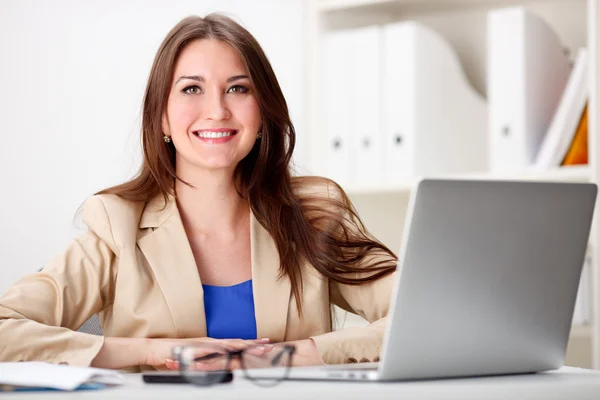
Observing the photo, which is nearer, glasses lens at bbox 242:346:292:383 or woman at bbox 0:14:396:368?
glasses lens at bbox 242:346:292:383

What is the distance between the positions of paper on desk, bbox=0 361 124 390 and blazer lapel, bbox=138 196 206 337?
0.67 metres

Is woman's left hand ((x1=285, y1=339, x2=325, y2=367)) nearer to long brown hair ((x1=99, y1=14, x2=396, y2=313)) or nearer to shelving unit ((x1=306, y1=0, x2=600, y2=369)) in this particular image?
long brown hair ((x1=99, y1=14, x2=396, y2=313))

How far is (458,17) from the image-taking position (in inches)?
116

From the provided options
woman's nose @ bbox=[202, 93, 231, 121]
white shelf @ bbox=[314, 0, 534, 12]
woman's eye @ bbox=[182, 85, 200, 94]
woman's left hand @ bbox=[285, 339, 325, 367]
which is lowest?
woman's left hand @ bbox=[285, 339, 325, 367]

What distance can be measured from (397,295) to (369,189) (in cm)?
173

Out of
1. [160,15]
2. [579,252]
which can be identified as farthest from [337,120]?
[579,252]

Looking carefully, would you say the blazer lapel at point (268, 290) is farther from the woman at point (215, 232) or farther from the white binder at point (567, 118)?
the white binder at point (567, 118)

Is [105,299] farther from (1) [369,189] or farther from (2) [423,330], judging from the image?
(1) [369,189]

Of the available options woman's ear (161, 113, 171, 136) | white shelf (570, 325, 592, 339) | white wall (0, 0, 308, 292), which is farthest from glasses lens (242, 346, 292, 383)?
white wall (0, 0, 308, 292)

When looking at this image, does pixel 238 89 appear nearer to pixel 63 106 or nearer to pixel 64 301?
pixel 64 301

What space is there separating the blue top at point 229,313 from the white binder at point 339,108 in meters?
1.07

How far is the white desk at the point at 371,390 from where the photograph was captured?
2.91 feet

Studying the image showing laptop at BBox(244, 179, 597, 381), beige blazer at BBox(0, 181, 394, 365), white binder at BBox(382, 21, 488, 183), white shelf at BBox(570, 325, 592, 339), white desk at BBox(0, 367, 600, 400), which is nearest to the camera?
white desk at BBox(0, 367, 600, 400)

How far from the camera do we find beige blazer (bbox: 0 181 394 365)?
158cm
